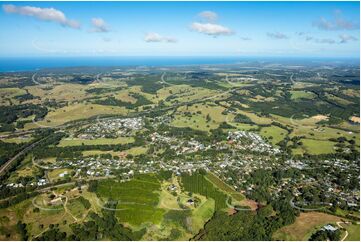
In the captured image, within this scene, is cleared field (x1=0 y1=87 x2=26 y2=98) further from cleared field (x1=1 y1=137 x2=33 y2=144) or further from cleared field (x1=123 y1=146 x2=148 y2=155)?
cleared field (x1=123 y1=146 x2=148 y2=155)

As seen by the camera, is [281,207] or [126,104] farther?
[126,104]

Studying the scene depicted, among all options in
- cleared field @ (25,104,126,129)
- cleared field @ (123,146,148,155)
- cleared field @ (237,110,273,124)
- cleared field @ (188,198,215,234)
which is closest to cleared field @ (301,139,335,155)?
cleared field @ (237,110,273,124)

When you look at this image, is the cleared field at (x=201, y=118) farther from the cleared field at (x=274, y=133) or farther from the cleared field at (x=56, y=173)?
the cleared field at (x=56, y=173)

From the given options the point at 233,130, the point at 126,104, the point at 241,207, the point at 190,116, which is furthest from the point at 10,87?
the point at 241,207

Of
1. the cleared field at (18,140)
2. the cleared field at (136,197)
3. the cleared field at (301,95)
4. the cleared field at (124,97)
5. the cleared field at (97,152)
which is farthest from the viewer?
the cleared field at (124,97)

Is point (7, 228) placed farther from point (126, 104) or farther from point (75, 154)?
point (126, 104)

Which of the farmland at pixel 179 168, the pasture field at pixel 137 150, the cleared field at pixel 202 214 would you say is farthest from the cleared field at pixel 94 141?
the cleared field at pixel 202 214
